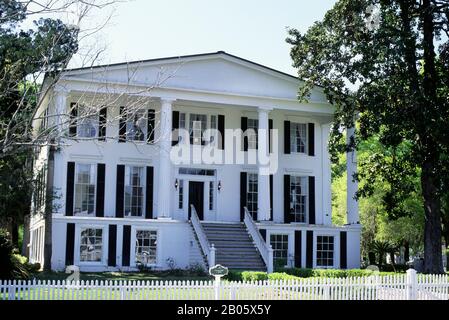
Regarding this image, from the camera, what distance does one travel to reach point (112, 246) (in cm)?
2861

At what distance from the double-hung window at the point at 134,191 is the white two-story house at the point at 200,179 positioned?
50 millimetres

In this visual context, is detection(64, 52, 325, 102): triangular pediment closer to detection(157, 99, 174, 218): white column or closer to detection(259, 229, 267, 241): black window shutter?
detection(157, 99, 174, 218): white column

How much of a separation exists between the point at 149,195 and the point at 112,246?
3332 mm

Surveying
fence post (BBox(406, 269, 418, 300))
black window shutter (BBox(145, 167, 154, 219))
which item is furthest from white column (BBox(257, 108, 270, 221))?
fence post (BBox(406, 269, 418, 300))

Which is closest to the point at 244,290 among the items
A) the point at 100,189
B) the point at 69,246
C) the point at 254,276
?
the point at 254,276

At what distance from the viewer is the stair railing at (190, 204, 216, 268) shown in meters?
26.8

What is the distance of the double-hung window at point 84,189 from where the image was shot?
29859 mm

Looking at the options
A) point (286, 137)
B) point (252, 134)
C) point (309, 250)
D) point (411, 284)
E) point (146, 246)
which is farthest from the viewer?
point (286, 137)

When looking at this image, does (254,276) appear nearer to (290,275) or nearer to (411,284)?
(290,275)

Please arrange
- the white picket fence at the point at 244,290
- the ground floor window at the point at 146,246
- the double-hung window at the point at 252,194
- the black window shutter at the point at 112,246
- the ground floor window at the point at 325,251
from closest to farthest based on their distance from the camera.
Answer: the white picket fence at the point at 244,290 < the black window shutter at the point at 112,246 < the ground floor window at the point at 146,246 < the ground floor window at the point at 325,251 < the double-hung window at the point at 252,194

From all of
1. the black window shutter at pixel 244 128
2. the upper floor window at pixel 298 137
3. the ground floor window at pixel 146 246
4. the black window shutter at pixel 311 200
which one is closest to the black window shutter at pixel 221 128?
the black window shutter at pixel 244 128

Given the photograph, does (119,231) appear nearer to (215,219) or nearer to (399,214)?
(215,219)

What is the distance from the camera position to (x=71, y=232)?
2809 centimetres

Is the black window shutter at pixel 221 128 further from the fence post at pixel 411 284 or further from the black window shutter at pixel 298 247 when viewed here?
the fence post at pixel 411 284
